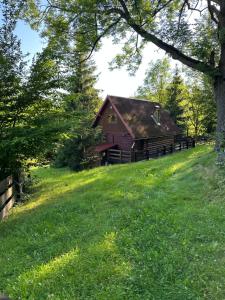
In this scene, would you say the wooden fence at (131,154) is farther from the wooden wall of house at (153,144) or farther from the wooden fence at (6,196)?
the wooden fence at (6,196)

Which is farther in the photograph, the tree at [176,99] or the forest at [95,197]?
the tree at [176,99]

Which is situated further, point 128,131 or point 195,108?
point 195,108

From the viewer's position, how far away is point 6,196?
986 cm

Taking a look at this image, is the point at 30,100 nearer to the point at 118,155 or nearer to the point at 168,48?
the point at 168,48

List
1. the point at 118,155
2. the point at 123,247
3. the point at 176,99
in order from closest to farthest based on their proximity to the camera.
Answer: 1. the point at 123,247
2. the point at 118,155
3. the point at 176,99

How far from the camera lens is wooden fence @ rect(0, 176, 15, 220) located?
364 inches

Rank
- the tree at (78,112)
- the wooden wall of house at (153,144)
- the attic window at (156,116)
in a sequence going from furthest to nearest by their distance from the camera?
1. the attic window at (156,116)
2. the wooden wall of house at (153,144)
3. the tree at (78,112)

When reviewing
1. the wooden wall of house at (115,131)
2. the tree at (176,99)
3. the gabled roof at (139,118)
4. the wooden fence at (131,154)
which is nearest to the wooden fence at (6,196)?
the wooden fence at (131,154)

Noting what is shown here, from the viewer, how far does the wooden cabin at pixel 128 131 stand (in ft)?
90.4

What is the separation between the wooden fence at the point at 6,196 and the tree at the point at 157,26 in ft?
30.7

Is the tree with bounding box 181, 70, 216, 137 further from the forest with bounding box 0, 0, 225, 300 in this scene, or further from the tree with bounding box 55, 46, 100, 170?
the forest with bounding box 0, 0, 225, 300

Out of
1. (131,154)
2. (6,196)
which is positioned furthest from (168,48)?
(131,154)

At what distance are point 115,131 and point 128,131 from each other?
2.00 m

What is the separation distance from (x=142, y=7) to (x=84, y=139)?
9430 millimetres
